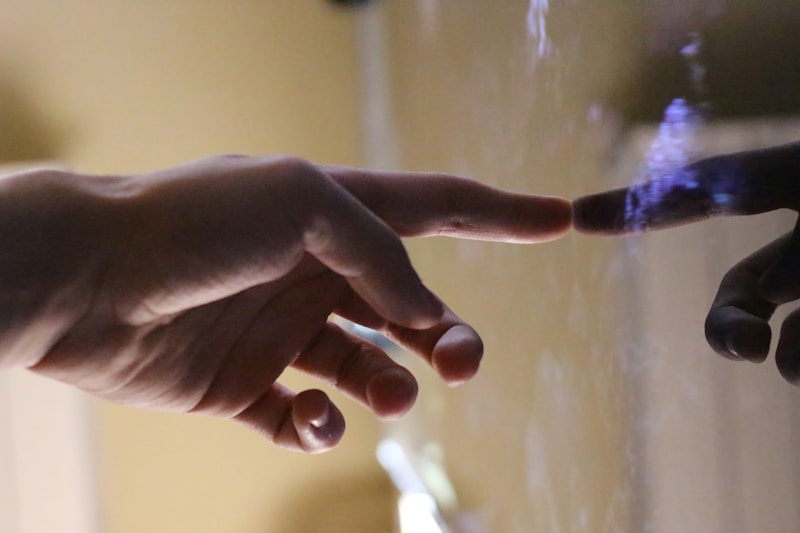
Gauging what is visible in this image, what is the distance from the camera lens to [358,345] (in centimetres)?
49

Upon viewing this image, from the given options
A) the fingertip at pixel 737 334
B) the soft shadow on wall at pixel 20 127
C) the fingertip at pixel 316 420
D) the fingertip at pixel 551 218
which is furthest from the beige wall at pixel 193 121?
the fingertip at pixel 737 334

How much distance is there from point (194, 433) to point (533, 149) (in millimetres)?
848

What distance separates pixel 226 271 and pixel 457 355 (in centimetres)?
16

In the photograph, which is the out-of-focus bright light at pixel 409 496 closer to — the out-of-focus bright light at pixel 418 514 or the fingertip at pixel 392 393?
the out-of-focus bright light at pixel 418 514

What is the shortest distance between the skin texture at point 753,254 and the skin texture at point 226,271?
0.13 metres

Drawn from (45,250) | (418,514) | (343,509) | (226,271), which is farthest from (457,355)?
(343,509)

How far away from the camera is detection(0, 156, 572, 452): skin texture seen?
1.24ft

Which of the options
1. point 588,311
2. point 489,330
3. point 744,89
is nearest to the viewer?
point 744,89

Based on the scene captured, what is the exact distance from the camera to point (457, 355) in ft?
1.42

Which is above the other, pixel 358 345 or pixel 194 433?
pixel 358 345

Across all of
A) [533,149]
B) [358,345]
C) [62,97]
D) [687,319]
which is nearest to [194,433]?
[62,97]

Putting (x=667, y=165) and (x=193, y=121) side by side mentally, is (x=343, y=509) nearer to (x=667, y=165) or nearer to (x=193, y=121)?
(x=193, y=121)

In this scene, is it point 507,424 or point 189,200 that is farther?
point 507,424

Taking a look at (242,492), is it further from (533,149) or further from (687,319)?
(687,319)
